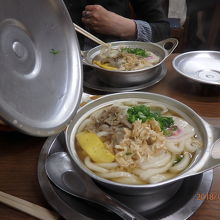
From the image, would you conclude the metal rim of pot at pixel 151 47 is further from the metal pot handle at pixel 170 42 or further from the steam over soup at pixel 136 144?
the steam over soup at pixel 136 144

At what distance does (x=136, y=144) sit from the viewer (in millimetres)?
1071

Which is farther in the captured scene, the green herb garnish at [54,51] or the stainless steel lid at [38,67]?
the green herb garnish at [54,51]

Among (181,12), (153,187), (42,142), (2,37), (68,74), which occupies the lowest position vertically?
(181,12)

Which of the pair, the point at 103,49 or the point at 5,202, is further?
the point at 103,49

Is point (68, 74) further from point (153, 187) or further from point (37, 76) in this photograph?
point (153, 187)

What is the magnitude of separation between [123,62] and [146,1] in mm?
1220

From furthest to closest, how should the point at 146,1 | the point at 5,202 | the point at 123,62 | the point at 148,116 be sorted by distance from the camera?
the point at 146,1 → the point at 123,62 → the point at 148,116 → the point at 5,202

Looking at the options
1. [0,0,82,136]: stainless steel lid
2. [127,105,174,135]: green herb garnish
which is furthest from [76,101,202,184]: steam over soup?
[0,0,82,136]: stainless steel lid

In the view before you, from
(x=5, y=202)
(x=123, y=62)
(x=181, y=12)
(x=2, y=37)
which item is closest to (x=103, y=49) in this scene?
(x=123, y=62)

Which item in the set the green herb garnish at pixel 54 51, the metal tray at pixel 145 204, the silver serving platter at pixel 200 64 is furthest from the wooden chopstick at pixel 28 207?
the silver serving platter at pixel 200 64

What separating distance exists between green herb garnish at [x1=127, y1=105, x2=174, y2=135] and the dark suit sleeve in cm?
160

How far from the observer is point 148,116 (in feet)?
3.83

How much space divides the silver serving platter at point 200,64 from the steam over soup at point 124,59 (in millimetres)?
176

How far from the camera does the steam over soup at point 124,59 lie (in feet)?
5.96
